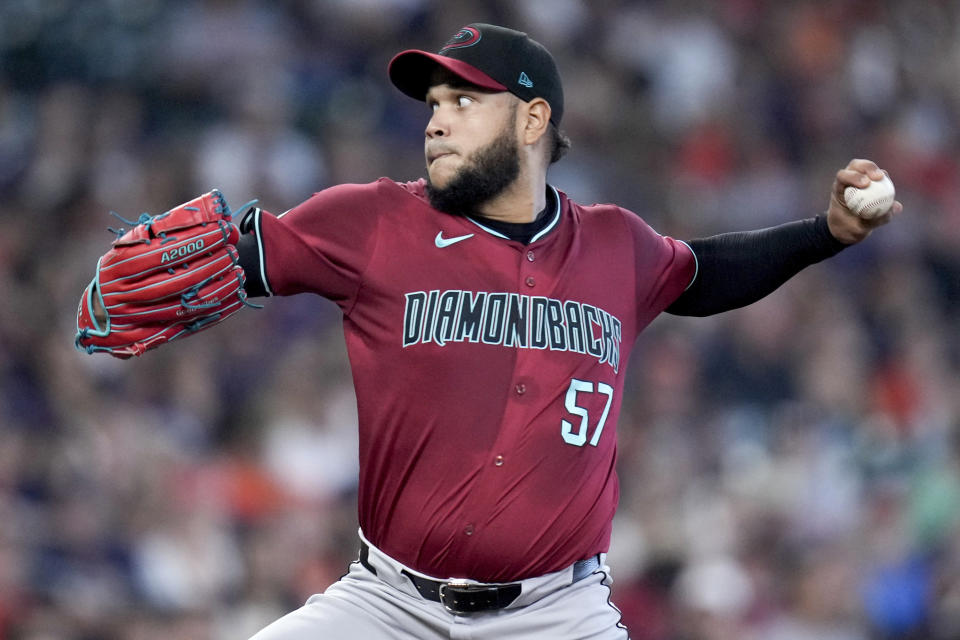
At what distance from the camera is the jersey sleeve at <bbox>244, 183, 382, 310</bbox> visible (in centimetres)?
321

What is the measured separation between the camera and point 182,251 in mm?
3061

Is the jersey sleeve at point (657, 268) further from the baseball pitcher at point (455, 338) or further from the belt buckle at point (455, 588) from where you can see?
the belt buckle at point (455, 588)

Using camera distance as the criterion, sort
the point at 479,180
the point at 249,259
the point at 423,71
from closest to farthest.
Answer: the point at 249,259
the point at 479,180
the point at 423,71

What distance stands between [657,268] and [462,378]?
2.15ft

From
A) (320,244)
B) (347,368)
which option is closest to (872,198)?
(320,244)

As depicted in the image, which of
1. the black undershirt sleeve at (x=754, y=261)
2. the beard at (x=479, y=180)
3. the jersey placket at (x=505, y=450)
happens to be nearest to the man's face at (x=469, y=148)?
the beard at (x=479, y=180)

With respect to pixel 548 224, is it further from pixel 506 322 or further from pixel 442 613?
pixel 442 613

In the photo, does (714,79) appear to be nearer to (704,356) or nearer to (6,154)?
(704,356)

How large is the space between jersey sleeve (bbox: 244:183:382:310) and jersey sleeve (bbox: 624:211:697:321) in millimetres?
682

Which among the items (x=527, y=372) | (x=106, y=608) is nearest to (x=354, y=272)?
(x=527, y=372)

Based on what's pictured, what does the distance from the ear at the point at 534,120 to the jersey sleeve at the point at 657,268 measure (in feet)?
0.99

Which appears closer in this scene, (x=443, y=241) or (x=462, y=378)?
(x=462, y=378)

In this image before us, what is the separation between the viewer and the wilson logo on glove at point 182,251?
3.05 meters

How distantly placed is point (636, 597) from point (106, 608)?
2.34 metres
